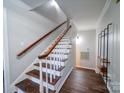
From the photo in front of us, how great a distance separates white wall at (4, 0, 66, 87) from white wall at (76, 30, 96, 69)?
416 cm

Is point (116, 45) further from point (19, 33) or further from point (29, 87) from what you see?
point (19, 33)

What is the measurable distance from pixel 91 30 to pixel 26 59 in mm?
5142

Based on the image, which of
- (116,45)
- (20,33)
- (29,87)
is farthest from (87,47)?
(29,87)

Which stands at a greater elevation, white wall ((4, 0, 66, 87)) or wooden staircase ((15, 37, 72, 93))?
white wall ((4, 0, 66, 87))

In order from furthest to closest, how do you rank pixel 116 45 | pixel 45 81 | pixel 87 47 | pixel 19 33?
pixel 87 47
pixel 19 33
pixel 45 81
pixel 116 45

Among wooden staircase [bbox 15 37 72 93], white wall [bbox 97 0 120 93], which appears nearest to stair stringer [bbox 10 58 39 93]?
wooden staircase [bbox 15 37 72 93]

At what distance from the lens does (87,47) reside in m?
6.49

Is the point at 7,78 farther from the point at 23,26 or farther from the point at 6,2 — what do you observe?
the point at 6,2

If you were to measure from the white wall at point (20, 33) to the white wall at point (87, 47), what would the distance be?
416cm

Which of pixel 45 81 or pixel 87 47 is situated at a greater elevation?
pixel 87 47

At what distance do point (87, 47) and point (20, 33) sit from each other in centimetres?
502

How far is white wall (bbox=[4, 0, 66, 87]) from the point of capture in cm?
224

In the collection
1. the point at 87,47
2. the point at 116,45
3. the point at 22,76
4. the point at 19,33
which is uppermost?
the point at 19,33

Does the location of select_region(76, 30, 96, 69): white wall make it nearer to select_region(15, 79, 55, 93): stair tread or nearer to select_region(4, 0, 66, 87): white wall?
select_region(4, 0, 66, 87): white wall
